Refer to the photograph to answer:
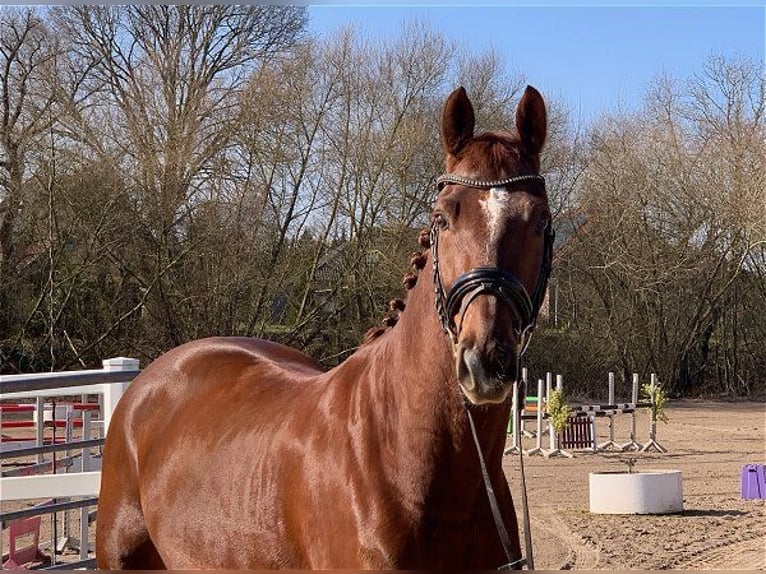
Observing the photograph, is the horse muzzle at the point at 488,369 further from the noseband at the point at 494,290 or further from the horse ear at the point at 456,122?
the horse ear at the point at 456,122

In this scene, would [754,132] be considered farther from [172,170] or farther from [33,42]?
[33,42]

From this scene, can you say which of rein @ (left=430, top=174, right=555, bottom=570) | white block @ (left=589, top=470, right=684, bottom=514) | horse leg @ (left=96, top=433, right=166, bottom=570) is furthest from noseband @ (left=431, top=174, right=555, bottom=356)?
white block @ (left=589, top=470, right=684, bottom=514)

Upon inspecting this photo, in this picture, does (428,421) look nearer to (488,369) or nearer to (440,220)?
(488,369)

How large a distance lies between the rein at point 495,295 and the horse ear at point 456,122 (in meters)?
0.12

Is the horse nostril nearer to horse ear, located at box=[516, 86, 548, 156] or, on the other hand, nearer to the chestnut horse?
the chestnut horse

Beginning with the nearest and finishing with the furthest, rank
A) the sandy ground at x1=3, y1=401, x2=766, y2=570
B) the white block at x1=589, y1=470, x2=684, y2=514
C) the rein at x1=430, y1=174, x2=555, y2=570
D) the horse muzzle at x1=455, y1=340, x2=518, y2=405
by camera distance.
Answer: the horse muzzle at x1=455, y1=340, x2=518, y2=405, the rein at x1=430, y1=174, x2=555, y2=570, the sandy ground at x1=3, y1=401, x2=766, y2=570, the white block at x1=589, y1=470, x2=684, y2=514

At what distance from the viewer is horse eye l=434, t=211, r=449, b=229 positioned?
8.66ft

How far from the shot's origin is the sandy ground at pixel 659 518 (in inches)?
346

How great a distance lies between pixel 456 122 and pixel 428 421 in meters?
0.80

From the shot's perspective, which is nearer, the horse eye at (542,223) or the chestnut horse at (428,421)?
the chestnut horse at (428,421)

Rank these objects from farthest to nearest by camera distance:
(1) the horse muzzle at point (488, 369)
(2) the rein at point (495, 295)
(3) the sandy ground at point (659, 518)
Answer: (3) the sandy ground at point (659, 518) < (2) the rein at point (495, 295) < (1) the horse muzzle at point (488, 369)

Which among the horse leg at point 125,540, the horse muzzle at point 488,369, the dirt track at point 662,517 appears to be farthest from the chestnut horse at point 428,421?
the dirt track at point 662,517

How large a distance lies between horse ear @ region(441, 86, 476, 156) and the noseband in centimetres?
14

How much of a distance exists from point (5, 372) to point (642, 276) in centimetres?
1576
